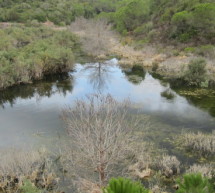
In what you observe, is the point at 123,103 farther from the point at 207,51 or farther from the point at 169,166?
the point at 207,51

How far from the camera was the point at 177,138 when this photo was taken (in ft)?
50.6

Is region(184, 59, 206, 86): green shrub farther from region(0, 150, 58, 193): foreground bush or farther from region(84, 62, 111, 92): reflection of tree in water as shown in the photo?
region(0, 150, 58, 193): foreground bush

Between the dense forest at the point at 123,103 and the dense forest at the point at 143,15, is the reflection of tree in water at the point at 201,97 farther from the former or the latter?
the dense forest at the point at 143,15

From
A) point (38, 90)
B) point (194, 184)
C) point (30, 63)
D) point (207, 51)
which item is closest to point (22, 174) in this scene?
point (194, 184)

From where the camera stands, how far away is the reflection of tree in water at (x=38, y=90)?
75.1 ft

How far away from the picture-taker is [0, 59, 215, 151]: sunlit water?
16203 mm

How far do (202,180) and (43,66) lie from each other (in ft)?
80.9

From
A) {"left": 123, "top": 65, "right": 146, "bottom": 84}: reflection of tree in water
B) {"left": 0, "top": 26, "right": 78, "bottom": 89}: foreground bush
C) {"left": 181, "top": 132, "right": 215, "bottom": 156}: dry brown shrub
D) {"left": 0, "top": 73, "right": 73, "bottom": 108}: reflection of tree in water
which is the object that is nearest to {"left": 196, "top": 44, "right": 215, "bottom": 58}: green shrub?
{"left": 123, "top": 65, "right": 146, "bottom": 84}: reflection of tree in water

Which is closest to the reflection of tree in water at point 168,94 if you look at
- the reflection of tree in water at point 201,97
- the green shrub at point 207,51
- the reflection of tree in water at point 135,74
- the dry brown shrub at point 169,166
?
the reflection of tree in water at point 201,97

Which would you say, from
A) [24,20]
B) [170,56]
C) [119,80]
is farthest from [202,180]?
[24,20]

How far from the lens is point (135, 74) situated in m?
30.6

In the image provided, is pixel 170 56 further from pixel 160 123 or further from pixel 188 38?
pixel 160 123

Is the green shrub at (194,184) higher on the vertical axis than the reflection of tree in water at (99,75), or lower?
higher

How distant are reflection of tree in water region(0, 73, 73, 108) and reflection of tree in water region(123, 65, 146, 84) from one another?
6.19 m
